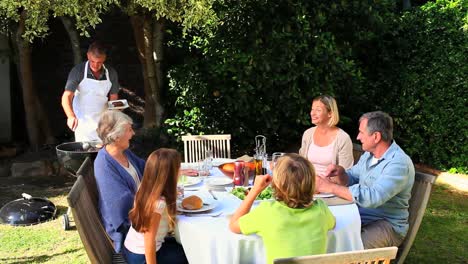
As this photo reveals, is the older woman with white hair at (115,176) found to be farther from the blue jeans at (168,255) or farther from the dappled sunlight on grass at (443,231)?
the dappled sunlight on grass at (443,231)

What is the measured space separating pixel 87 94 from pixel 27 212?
129 cm

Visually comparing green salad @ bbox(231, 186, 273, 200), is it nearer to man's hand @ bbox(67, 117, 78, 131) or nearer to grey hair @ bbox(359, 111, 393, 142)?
grey hair @ bbox(359, 111, 393, 142)

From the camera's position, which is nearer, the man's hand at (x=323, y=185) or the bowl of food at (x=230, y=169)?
the man's hand at (x=323, y=185)

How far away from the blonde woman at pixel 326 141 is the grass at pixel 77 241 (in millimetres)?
1137

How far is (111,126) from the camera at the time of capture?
3.12 meters

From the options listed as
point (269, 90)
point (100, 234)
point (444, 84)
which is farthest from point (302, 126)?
point (100, 234)

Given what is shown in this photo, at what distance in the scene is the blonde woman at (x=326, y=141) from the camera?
4.02m

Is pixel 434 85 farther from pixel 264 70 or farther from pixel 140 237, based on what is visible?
pixel 140 237

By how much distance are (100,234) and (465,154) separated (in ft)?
17.4

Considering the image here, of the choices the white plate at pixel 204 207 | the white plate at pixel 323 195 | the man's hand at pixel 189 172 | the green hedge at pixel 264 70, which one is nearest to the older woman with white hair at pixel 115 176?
the white plate at pixel 204 207

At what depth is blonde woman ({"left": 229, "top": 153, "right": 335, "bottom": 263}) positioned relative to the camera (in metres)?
2.38

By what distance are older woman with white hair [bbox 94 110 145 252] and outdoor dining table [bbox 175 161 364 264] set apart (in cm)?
34

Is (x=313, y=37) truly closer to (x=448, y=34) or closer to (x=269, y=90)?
(x=269, y=90)

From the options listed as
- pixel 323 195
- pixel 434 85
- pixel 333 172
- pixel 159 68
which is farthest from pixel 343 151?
pixel 159 68
